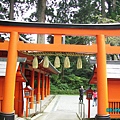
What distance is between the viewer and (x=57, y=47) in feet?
35.0

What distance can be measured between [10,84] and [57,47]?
259 cm

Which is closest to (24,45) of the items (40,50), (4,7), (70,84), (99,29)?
(40,50)

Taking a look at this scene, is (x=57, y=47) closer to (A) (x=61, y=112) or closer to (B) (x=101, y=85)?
(B) (x=101, y=85)

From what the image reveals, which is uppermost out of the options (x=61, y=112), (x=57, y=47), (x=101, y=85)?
(x=57, y=47)

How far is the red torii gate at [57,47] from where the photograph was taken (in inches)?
400

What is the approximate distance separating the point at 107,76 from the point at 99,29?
221cm

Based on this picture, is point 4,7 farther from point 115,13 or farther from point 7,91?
point 7,91

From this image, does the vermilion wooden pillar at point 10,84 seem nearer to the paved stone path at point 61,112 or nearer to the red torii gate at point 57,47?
the red torii gate at point 57,47

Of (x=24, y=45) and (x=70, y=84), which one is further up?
(x=24, y=45)

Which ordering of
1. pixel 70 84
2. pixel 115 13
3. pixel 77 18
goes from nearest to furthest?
pixel 115 13 → pixel 77 18 → pixel 70 84

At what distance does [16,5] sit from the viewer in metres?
27.5

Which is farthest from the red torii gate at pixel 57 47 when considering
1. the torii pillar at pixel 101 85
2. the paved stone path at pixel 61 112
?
the paved stone path at pixel 61 112

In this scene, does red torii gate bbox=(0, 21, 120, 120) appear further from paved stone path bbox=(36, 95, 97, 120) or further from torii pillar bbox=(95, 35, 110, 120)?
paved stone path bbox=(36, 95, 97, 120)

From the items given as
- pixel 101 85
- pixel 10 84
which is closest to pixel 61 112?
pixel 101 85
